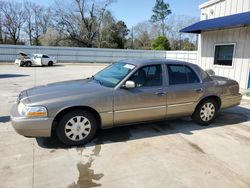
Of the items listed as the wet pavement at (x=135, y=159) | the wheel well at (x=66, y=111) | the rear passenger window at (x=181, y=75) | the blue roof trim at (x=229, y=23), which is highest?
the blue roof trim at (x=229, y=23)

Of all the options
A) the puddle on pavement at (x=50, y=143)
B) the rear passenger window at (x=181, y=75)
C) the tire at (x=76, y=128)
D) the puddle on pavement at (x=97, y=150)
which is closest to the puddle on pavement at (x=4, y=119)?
the puddle on pavement at (x=50, y=143)

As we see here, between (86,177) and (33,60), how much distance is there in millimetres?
21724

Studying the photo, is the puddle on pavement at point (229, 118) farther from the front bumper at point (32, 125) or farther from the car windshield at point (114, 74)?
the front bumper at point (32, 125)

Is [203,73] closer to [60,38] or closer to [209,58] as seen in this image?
[209,58]

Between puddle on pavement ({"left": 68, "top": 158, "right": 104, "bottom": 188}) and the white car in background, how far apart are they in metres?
21.0

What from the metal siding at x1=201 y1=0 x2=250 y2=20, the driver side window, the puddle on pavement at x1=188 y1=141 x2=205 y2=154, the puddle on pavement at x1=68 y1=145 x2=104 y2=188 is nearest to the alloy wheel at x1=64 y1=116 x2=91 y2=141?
the puddle on pavement at x1=68 y1=145 x2=104 y2=188

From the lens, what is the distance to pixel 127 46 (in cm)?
4622

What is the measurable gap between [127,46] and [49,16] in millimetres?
16205

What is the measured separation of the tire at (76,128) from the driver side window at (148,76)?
44.0 inches

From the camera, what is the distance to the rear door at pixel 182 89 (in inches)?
182

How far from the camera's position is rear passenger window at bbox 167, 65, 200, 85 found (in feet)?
15.4

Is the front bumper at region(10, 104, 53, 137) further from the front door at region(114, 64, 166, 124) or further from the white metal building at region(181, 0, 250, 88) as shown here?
the white metal building at region(181, 0, 250, 88)

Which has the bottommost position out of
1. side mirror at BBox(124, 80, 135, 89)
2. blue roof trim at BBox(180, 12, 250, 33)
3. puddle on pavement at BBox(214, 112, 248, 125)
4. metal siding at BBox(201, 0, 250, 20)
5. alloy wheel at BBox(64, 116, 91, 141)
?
puddle on pavement at BBox(214, 112, 248, 125)

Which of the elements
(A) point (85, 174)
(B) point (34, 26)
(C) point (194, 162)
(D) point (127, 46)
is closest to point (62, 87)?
(A) point (85, 174)
